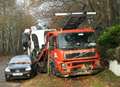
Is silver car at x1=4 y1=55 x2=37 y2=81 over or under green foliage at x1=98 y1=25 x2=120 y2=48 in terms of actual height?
under

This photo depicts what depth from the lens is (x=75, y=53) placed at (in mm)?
21562

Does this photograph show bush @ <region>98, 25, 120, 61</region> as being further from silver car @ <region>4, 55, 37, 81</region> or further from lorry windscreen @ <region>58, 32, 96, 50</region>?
silver car @ <region>4, 55, 37, 81</region>

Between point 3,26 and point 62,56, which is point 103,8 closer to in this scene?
point 62,56

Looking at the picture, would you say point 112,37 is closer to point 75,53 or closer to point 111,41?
point 111,41

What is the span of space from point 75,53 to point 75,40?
2.74ft

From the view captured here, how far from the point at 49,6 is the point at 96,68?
53.5 ft

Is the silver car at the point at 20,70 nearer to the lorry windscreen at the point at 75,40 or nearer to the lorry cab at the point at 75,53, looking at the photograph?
the lorry cab at the point at 75,53

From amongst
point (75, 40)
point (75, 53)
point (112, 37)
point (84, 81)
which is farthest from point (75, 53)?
point (112, 37)

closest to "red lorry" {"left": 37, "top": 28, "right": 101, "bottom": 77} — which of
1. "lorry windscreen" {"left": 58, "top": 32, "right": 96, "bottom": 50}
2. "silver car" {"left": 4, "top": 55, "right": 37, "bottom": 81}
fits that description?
"lorry windscreen" {"left": 58, "top": 32, "right": 96, "bottom": 50}

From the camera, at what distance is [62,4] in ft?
118

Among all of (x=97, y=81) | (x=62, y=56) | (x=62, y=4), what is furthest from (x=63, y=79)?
(x=62, y=4)

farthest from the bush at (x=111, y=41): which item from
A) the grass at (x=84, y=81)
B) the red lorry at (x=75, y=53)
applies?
the grass at (x=84, y=81)

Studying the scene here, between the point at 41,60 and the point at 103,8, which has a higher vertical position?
the point at 103,8

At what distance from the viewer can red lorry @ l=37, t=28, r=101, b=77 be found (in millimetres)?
21531
